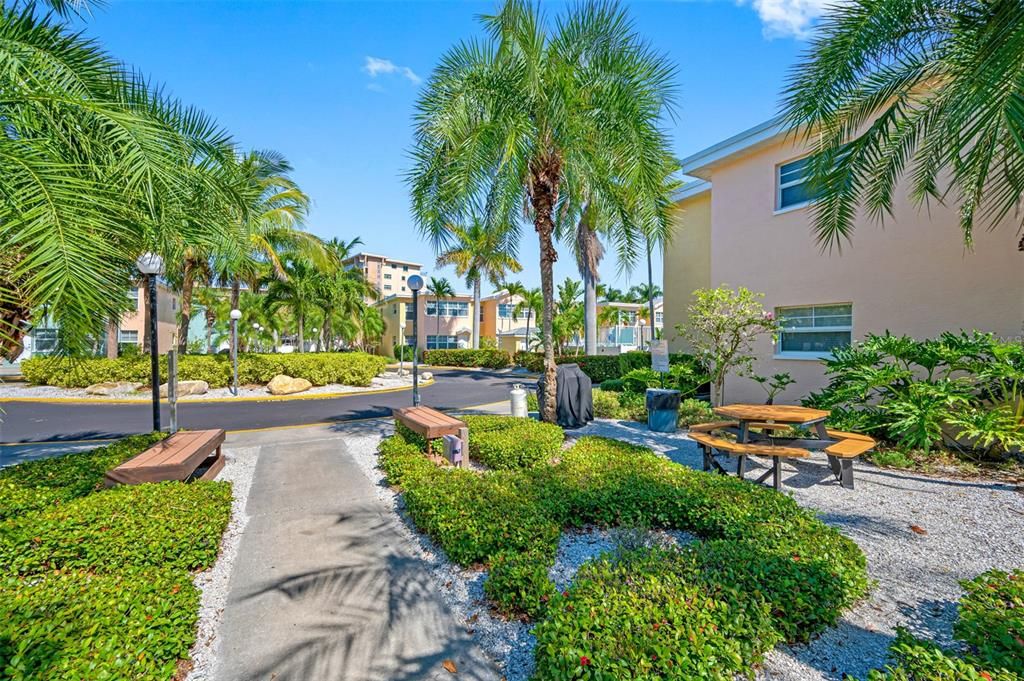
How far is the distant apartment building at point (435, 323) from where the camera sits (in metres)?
42.0

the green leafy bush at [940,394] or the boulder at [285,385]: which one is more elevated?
the green leafy bush at [940,394]

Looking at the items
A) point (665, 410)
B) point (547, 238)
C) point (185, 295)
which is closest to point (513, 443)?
point (665, 410)

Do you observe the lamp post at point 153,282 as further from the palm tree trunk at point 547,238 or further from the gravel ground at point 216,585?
the palm tree trunk at point 547,238

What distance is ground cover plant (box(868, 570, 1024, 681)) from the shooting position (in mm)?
2066

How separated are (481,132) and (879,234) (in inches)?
328

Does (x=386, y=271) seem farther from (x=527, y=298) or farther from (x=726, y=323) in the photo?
(x=726, y=323)

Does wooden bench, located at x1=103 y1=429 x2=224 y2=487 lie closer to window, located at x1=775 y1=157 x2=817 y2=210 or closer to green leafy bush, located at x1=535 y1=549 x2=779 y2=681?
green leafy bush, located at x1=535 y1=549 x2=779 y2=681

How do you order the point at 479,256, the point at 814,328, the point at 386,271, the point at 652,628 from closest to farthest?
the point at 652,628 < the point at 814,328 < the point at 479,256 < the point at 386,271

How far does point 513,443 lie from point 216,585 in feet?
12.4

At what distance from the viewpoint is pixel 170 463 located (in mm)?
4711

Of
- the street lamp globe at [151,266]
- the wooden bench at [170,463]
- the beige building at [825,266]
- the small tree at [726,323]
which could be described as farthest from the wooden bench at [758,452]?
the street lamp globe at [151,266]

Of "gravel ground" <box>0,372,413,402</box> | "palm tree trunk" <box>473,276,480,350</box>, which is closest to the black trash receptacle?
"gravel ground" <box>0,372,413,402</box>

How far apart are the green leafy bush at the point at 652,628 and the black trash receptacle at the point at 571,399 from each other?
621cm

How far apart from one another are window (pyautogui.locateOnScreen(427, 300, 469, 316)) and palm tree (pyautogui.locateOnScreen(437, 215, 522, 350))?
10.6m
